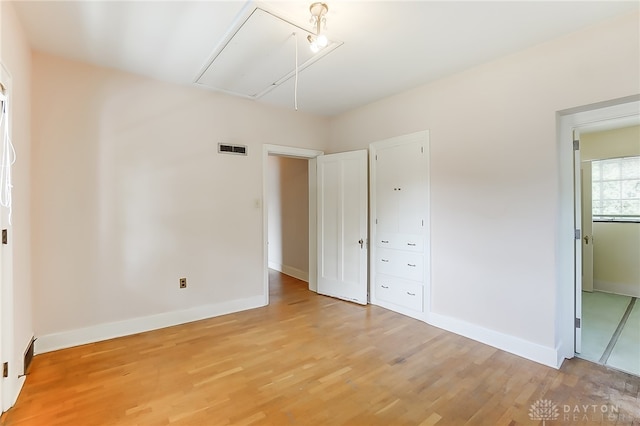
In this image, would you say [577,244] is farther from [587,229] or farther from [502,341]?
[587,229]

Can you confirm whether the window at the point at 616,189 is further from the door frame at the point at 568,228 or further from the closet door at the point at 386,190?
the closet door at the point at 386,190

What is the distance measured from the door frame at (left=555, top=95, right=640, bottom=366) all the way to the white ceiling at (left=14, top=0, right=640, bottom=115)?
72 cm

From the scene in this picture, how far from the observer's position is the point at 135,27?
220 centimetres

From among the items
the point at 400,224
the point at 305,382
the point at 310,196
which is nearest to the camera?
the point at 305,382

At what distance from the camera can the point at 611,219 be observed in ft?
13.9

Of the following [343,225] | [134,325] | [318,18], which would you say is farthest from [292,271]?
[318,18]

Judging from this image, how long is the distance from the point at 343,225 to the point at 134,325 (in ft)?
8.94

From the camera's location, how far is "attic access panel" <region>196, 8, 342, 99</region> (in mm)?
2176

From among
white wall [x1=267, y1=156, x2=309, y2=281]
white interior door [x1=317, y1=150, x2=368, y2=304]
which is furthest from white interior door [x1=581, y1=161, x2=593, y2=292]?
white wall [x1=267, y1=156, x2=309, y2=281]

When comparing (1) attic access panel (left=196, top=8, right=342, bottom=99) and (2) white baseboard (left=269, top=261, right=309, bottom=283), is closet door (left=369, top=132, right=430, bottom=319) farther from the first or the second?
(2) white baseboard (left=269, top=261, right=309, bottom=283)

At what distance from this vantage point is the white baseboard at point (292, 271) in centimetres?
518

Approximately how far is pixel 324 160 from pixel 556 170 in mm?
2730

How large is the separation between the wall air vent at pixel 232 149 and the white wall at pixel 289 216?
169 cm

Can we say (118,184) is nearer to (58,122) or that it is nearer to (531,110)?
(58,122)
